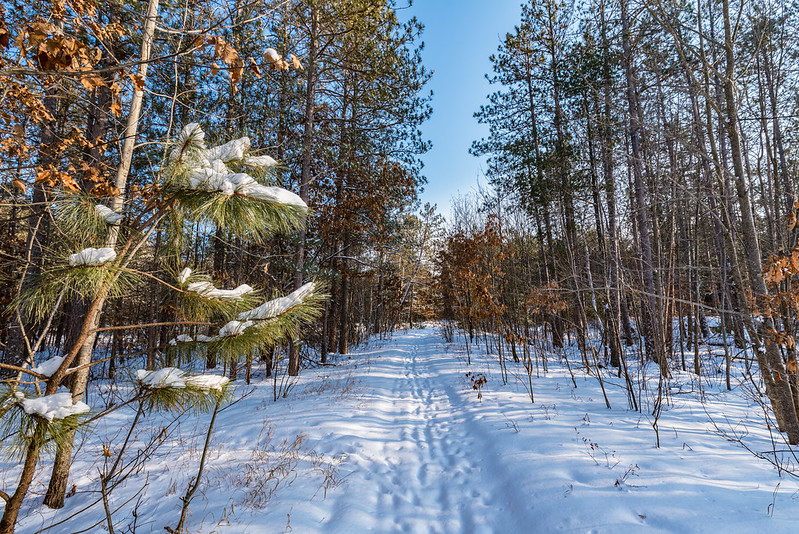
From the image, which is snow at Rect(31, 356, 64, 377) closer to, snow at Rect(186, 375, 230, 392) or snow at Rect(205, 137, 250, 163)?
snow at Rect(186, 375, 230, 392)

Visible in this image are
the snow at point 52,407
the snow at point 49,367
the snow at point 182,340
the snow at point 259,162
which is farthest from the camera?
the snow at point 182,340

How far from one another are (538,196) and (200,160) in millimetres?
10040

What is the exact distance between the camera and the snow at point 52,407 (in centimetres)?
134

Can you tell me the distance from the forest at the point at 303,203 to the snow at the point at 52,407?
0.01 metres

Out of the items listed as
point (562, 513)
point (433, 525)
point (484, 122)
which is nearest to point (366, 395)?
point (433, 525)

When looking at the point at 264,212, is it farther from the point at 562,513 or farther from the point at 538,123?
the point at 538,123

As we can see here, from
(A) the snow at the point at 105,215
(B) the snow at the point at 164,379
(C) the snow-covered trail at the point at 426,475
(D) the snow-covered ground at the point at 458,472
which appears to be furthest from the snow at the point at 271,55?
(C) the snow-covered trail at the point at 426,475

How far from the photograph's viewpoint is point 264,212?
1.86m

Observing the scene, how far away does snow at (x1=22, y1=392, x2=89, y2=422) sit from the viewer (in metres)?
1.34

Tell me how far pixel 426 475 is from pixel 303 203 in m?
3.35

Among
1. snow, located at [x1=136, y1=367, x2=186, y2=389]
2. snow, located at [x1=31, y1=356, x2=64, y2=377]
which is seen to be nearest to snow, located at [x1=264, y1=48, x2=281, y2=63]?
snow, located at [x1=136, y1=367, x2=186, y2=389]

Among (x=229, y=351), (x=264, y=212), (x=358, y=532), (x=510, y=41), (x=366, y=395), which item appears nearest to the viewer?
(x=264, y=212)

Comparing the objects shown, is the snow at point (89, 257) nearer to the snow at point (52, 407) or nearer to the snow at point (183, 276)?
the snow at point (183, 276)

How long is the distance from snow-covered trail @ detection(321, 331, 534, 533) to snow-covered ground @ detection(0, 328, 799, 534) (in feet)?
0.06
